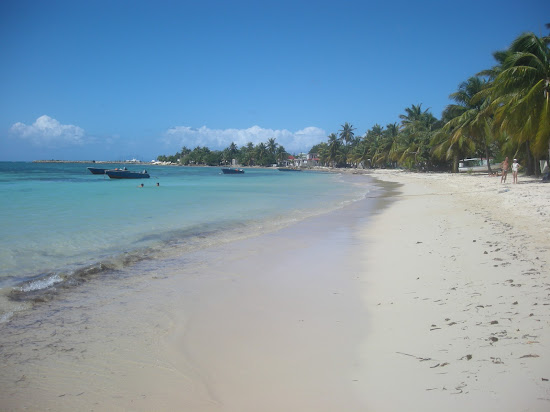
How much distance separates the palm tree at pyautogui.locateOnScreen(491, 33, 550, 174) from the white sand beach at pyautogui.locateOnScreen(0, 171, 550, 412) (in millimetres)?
12485

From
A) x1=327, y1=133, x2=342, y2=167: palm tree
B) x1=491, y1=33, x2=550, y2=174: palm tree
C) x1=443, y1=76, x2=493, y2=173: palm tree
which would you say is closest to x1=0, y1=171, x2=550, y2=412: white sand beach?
x1=491, y1=33, x2=550, y2=174: palm tree

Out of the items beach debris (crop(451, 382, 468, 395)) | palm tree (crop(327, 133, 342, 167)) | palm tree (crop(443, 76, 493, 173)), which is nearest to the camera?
beach debris (crop(451, 382, 468, 395))

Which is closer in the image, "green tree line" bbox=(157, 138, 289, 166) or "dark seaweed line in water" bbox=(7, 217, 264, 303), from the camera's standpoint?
"dark seaweed line in water" bbox=(7, 217, 264, 303)

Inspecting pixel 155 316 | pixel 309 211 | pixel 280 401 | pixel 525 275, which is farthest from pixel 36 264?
pixel 309 211

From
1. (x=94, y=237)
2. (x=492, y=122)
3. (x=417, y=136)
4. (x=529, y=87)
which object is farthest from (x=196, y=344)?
(x=417, y=136)

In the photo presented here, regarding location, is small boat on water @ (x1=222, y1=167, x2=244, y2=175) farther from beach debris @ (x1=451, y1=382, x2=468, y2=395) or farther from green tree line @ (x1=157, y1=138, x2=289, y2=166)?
beach debris @ (x1=451, y1=382, x2=468, y2=395)

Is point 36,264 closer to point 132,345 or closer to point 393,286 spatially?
point 132,345

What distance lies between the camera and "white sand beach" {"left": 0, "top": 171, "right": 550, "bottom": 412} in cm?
278

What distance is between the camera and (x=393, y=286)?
5301mm

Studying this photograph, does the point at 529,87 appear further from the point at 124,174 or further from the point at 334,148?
the point at 334,148

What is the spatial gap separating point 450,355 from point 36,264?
24.5ft

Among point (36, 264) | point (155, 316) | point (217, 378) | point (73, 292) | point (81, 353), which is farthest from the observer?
point (36, 264)

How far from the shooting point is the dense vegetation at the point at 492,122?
1698 cm

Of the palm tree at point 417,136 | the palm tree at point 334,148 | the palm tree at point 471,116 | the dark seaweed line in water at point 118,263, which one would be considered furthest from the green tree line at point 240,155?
the dark seaweed line in water at point 118,263
